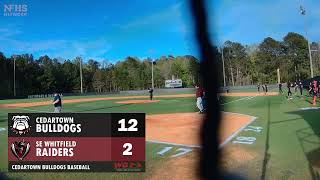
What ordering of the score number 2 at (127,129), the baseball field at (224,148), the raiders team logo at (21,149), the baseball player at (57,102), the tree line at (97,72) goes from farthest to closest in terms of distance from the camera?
the baseball player at (57,102) → the tree line at (97,72) → the baseball field at (224,148) → the raiders team logo at (21,149) → the score number 2 at (127,129)

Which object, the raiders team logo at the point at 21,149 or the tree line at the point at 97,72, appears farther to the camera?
the tree line at the point at 97,72

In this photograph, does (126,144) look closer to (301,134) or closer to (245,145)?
(245,145)

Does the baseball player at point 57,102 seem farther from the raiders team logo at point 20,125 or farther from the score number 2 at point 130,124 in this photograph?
the score number 2 at point 130,124

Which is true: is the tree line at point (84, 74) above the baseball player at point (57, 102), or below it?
above

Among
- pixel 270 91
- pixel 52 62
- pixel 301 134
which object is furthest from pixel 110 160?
pixel 270 91

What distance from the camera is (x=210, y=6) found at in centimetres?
481

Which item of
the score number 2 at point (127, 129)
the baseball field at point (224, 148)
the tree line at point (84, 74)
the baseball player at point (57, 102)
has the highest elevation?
the tree line at point (84, 74)

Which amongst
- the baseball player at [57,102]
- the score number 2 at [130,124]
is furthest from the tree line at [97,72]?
the score number 2 at [130,124]

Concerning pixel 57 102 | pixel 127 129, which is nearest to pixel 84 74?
pixel 57 102

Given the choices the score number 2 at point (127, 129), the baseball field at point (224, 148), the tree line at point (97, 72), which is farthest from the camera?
the tree line at point (97, 72)

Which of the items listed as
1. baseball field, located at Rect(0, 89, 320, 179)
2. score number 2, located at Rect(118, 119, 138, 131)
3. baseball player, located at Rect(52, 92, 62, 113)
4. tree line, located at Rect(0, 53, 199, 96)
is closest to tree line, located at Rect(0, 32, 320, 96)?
tree line, located at Rect(0, 53, 199, 96)
